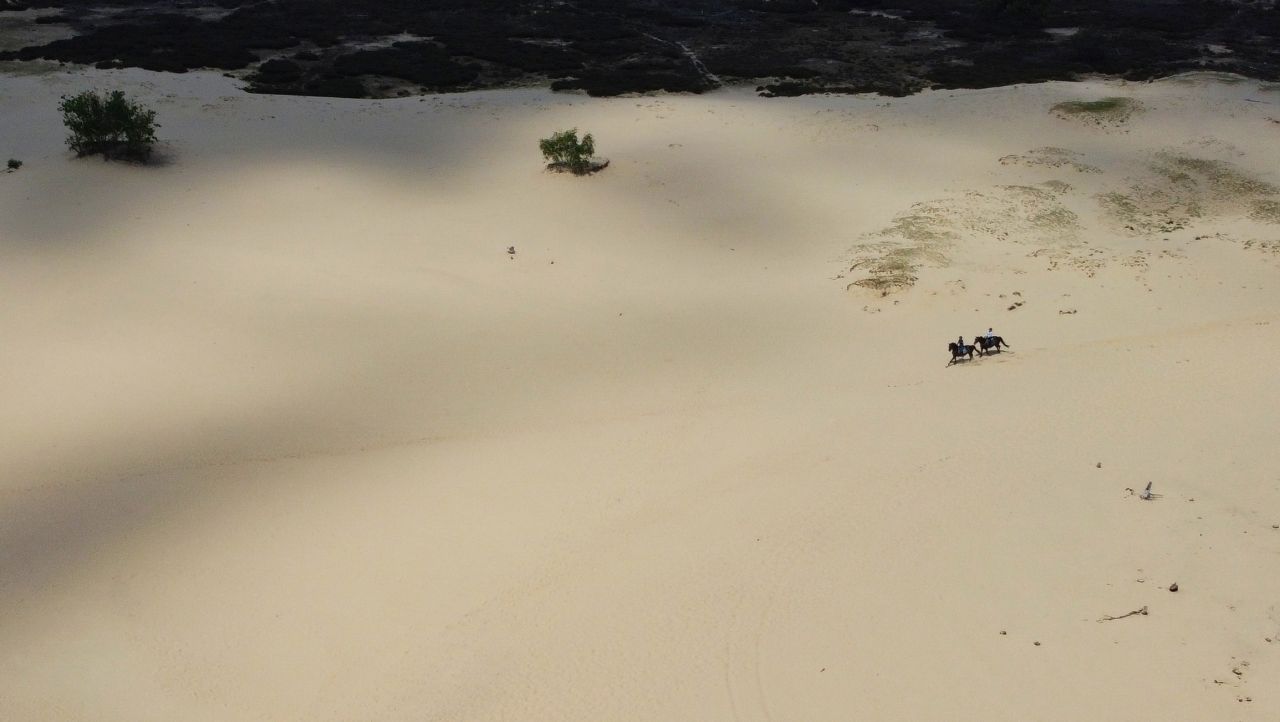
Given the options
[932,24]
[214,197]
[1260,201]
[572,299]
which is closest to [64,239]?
[214,197]

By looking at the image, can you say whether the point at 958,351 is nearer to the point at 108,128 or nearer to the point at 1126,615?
the point at 1126,615

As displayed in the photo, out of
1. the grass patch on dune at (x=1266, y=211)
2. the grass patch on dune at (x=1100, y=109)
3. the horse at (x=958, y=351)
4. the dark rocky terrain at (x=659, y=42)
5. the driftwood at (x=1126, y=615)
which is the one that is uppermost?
the dark rocky terrain at (x=659, y=42)

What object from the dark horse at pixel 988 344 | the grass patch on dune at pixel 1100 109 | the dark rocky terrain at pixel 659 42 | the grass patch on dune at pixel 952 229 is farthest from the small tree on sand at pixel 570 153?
the grass patch on dune at pixel 1100 109

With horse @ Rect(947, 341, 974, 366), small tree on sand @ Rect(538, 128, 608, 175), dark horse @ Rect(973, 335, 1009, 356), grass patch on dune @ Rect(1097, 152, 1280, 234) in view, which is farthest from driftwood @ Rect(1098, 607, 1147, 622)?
small tree on sand @ Rect(538, 128, 608, 175)

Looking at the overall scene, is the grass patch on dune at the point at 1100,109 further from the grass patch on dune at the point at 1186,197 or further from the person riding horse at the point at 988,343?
the person riding horse at the point at 988,343

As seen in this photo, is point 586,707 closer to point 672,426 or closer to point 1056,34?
point 672,426

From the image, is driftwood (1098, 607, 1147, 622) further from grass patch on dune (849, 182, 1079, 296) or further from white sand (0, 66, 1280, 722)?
grass patch on dune (849, 182, 1079, 296)

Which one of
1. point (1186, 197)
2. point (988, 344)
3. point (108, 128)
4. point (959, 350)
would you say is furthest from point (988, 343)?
point (108, 128)
